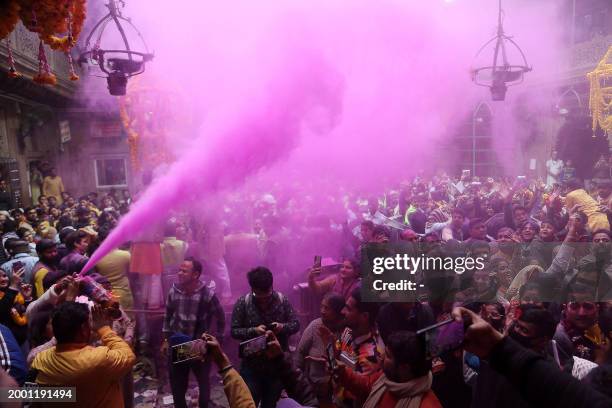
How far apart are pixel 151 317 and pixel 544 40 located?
12757 millimetres

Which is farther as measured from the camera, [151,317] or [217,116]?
[217,116]

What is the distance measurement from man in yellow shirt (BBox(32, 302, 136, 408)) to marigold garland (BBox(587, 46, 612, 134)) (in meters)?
11.8

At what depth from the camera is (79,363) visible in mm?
2170

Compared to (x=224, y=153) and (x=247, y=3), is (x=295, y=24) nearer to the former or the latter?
(x=247, y=3)

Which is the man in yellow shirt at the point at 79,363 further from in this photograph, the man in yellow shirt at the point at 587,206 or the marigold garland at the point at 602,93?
the marigold garland at the point at 602,93

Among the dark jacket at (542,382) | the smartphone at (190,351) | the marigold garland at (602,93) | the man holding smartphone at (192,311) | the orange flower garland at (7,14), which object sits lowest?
the man holding smartphone at (192,311)

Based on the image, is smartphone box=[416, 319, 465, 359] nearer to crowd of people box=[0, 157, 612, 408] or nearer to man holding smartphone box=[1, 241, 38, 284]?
crowd of people box=[0, 157, 612, 408]

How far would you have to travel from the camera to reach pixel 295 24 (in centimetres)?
554

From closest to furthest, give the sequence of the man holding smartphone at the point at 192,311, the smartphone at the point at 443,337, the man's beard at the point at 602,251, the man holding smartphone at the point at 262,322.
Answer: the smartphone at the point at 443,337 < the man holding smartphone at the point at 262,322 < the man holding smartphone at the point at 192,311 < the man's beard at the point at 602,251

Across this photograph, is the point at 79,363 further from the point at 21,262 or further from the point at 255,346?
the point at 21,262

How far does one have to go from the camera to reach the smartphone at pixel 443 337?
160cm

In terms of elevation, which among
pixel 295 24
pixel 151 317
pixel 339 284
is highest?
pixel 295 24

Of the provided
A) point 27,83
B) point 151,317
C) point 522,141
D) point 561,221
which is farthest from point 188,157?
point 522,141

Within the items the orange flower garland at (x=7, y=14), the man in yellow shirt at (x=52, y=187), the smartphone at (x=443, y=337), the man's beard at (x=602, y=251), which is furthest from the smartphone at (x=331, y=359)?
the man in yellow shirt at (x=52, y=187)
